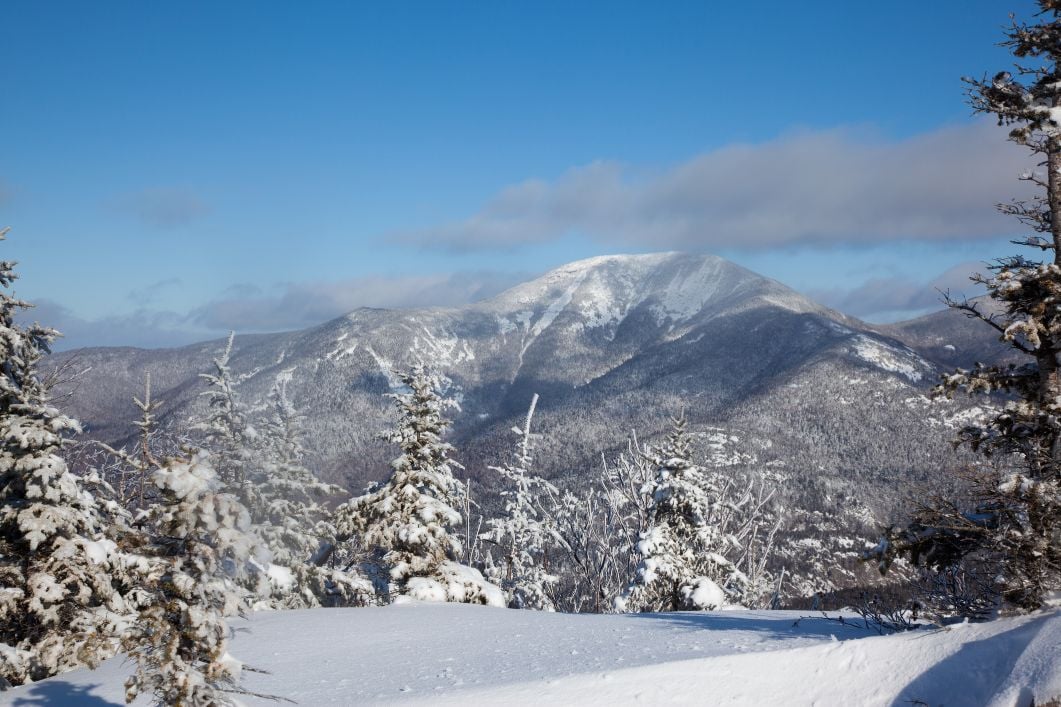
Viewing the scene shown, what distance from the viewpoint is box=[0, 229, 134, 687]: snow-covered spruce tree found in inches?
468

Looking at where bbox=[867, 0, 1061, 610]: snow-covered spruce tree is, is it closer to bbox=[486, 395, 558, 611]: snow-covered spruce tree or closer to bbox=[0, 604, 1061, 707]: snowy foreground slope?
bbox=[0, 604, 1061, 707]: snowy foreground slope

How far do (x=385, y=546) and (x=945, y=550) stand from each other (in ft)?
45.0

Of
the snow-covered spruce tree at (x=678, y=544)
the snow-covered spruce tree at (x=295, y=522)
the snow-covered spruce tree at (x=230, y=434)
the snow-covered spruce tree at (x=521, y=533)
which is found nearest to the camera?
the snow-covered spruce tree at (x=230, y=434)

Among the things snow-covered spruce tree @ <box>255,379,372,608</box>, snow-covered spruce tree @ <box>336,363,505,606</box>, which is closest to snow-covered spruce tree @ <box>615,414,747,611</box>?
snow-covered spruce tree @ <box>336,363,505,606</box>

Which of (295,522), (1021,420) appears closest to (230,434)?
(295,522)

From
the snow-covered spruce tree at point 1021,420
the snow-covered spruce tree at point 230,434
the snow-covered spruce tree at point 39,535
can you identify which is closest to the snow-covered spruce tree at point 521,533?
the snow-covered spruce tree at point 230,434

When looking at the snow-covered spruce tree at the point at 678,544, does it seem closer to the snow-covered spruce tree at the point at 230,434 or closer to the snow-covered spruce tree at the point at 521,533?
the snow-covered spruce tree at the point at 521,533

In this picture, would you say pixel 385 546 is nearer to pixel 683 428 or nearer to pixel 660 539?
pixel 660 539

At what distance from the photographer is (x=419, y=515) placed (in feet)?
Result: 61.0

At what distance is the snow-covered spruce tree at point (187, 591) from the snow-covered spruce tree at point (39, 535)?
6.45 m

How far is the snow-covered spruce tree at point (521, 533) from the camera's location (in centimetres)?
2828

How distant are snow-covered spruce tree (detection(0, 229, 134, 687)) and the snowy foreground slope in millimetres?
1886

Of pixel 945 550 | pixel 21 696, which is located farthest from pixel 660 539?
pixel 21 696

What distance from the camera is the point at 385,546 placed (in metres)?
18.5
